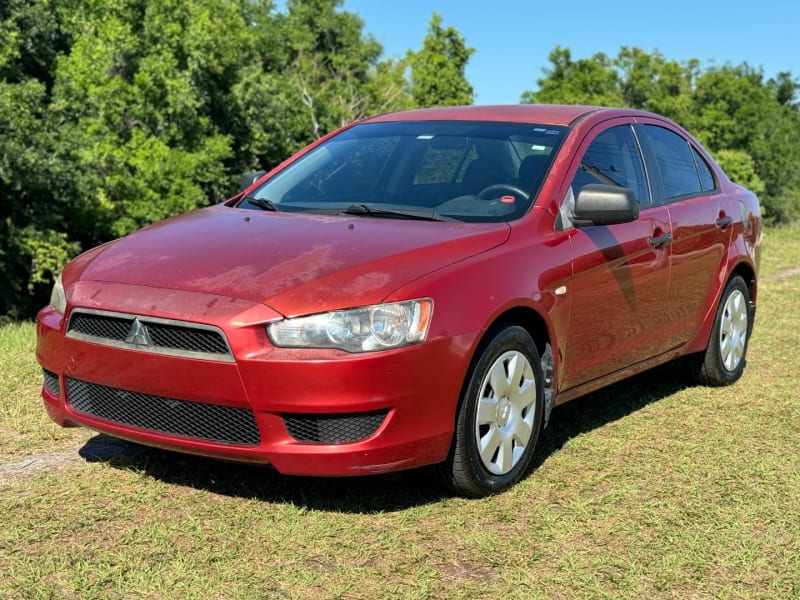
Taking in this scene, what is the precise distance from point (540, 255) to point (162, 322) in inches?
66.9

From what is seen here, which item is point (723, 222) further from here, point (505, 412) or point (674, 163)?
point (505, 412)

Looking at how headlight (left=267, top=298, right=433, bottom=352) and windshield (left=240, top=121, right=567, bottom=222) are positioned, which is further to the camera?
windshield (left=240, top=121, right=567, bottom=222)

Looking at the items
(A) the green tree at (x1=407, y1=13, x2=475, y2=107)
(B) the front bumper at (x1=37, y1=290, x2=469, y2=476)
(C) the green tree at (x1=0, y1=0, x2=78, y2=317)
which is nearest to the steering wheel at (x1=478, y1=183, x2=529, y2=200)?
(B) the front bumper at (x1=37, y1=290, x2=469, y2=476)

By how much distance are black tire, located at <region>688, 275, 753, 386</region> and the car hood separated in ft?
8.41

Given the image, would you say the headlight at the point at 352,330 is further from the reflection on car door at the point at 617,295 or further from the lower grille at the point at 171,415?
the reflection on car door at the point at 617,295

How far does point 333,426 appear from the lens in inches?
145

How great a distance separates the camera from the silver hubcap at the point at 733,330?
251 inches

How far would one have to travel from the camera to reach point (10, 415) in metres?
5.34

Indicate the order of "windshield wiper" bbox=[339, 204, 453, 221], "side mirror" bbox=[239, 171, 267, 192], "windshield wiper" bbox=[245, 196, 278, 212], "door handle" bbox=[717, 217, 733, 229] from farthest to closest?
"door handle" bbox=[717, 217, 733, 229] → "side mirror" bbox=[239, 171, 267, 192] → "windshield wiper" bbox=[245, 196, 278, 212] → "windshield wiper" bbox=[339, 204, 453, 221]

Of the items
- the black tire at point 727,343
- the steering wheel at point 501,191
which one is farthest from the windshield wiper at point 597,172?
the black tire at point 727,343

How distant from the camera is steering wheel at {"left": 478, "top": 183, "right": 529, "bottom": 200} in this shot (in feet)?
15.3

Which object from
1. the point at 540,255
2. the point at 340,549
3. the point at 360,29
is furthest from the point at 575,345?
the point at 360,29

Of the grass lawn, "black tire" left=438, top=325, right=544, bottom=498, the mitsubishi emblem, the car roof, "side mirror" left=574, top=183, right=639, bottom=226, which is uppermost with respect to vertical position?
the car roof

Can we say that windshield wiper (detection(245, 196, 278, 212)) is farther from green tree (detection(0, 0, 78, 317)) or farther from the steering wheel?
green tree (detection(0, 0, 78, 317))
